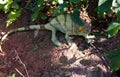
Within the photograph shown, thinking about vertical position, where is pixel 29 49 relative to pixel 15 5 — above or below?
below

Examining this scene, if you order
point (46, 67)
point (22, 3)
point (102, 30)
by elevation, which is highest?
point (22, 3)

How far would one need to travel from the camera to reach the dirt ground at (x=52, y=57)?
277 cm

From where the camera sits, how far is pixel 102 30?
307cm

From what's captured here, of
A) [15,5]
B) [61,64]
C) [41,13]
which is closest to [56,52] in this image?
[61,64]

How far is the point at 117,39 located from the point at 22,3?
1.09 m

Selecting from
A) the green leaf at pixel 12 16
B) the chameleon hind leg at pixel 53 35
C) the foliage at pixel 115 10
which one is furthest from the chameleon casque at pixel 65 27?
the foliage at pixel 115 10

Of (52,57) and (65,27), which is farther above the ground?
(65,27)

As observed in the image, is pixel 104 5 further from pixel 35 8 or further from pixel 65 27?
pixel 35 8

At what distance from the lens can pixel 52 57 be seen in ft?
9.47

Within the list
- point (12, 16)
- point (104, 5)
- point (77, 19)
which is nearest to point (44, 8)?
point (12, 16)

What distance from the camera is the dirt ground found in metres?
2.77

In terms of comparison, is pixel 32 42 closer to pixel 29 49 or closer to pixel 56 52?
pixel 29 49

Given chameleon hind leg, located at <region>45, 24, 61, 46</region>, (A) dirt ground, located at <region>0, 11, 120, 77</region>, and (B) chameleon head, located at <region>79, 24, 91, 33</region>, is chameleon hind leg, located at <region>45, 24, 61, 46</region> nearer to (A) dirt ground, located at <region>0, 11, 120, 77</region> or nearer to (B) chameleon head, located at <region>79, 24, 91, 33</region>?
(A) dirt ground, located at <region>0, 11, 120, 77</region>

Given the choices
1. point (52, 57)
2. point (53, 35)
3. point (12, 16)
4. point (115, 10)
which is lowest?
point (52, 57)
